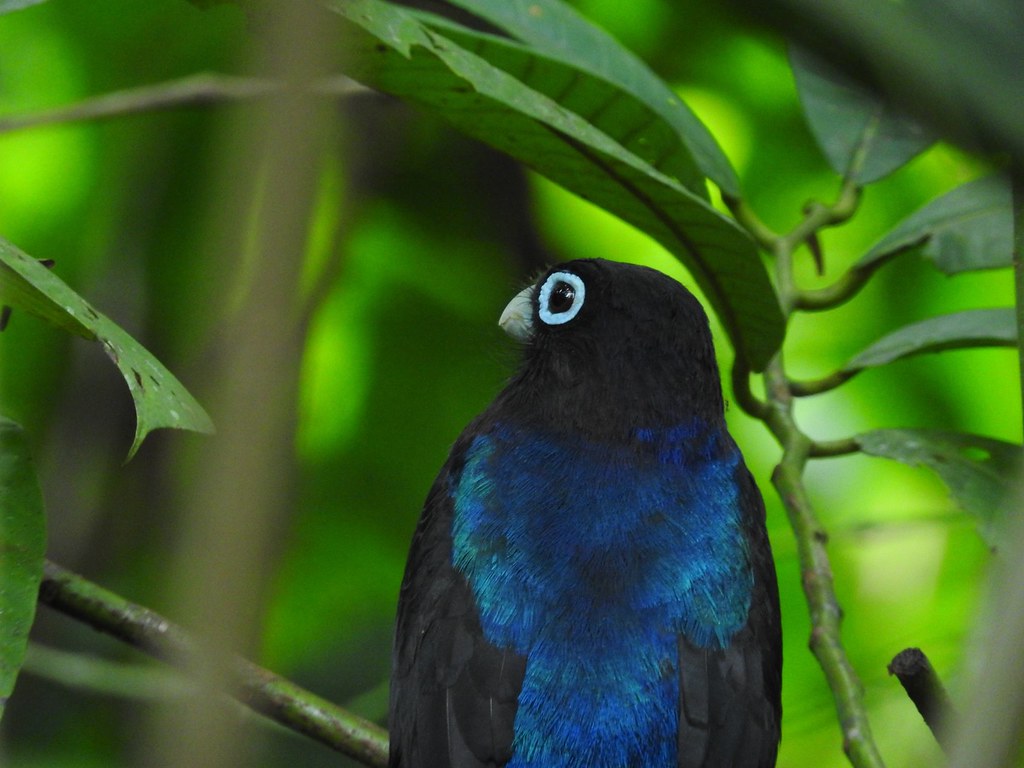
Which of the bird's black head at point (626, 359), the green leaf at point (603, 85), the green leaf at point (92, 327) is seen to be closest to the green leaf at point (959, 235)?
the green leaf at point (603, 85)

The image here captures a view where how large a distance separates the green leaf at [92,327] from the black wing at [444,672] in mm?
846

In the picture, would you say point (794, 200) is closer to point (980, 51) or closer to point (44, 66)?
point (44, 66)

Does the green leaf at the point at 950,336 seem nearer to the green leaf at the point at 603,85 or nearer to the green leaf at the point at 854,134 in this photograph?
the green leaf at the point at 854,134

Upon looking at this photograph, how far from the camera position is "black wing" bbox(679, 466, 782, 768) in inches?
78.0

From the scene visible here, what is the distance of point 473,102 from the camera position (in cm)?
189

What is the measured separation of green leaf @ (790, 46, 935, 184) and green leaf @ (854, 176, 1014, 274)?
0.41 feet

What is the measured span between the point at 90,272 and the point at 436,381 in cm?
103

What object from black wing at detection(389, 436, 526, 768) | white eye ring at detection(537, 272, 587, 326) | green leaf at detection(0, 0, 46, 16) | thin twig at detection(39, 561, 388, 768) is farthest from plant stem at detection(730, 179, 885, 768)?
green leaf at detection(0, 0, 46, 16)

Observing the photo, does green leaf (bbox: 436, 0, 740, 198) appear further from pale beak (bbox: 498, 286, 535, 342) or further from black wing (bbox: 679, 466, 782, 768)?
black wing (bbox: 679, 466, 782, 768)

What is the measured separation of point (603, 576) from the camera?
199 cm

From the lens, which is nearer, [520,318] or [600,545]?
[600,545]

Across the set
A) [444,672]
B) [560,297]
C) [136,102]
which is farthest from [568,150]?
[136,102]

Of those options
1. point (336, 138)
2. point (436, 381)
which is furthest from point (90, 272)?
point (436, 381)

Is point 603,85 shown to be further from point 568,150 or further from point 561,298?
point 561,298
